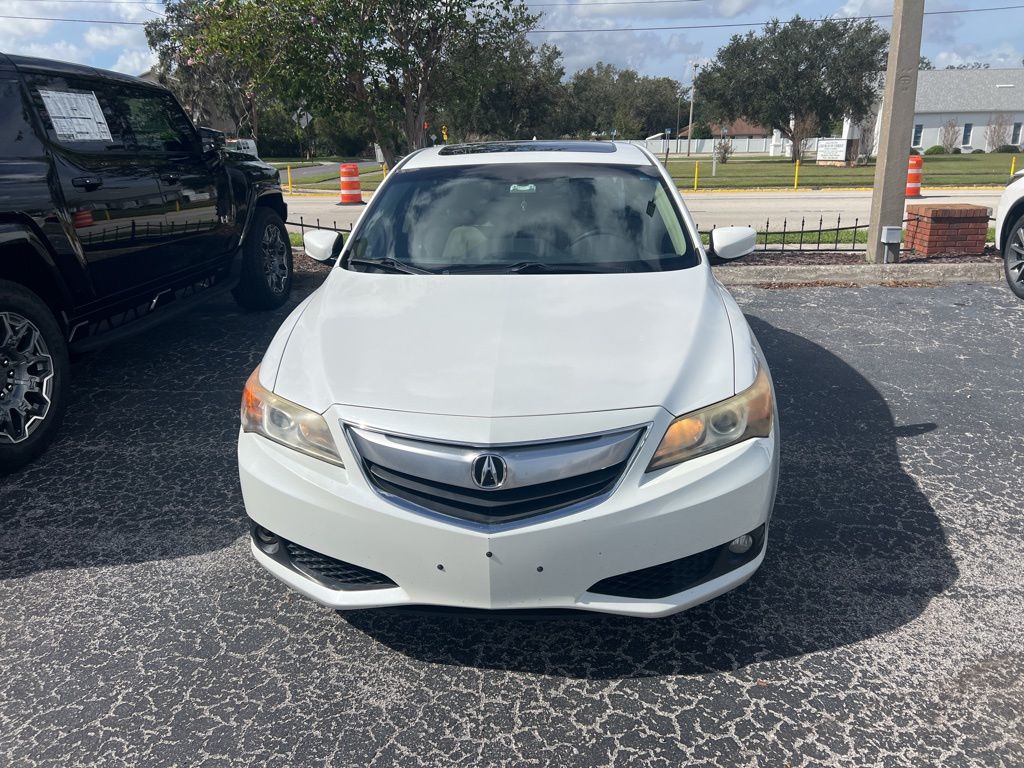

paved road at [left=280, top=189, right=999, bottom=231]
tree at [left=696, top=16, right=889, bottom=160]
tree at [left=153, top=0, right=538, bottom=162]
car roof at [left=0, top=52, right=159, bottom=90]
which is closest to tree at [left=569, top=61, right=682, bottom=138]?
tree at [left=696, top=16, right=889, bottom=160]

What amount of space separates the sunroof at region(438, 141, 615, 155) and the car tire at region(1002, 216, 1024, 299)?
4501mm

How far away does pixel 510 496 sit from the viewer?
2.29 metres

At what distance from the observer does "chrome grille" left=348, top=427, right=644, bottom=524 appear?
89.3 inches

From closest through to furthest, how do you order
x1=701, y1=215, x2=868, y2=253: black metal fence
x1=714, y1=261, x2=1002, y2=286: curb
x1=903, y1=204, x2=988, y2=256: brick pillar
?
x1=714, y1=261, x2=1002, y2=286: curb < x1=903, y1=204, x2=988, y2=256: brick pillar < x1=701, y1=215, x2=868, y2=253: black metal fence

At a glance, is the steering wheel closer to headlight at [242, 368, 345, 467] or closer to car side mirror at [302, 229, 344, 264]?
car side mirror at [302, 229, 344, 264]

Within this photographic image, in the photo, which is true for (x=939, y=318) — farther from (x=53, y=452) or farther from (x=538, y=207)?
(x=53, y=452)

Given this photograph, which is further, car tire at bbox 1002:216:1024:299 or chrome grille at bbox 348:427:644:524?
Result: car tire at bbox 1002:216:1024:299

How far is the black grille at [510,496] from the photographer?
7.49ft

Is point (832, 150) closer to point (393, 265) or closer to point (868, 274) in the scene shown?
point (868, 274)

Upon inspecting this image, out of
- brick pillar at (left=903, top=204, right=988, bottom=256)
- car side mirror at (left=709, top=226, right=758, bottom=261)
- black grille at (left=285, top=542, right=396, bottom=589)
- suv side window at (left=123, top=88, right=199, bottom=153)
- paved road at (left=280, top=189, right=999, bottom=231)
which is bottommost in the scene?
paved road at (left=280, top=189, right=999, bottom=231)

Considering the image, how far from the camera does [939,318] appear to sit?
6.74m

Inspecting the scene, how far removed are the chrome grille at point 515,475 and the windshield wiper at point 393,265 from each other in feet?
4.50

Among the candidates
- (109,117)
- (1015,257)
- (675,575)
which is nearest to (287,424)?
(675,575)

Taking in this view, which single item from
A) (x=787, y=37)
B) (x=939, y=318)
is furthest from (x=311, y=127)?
(x=939, y=318)
